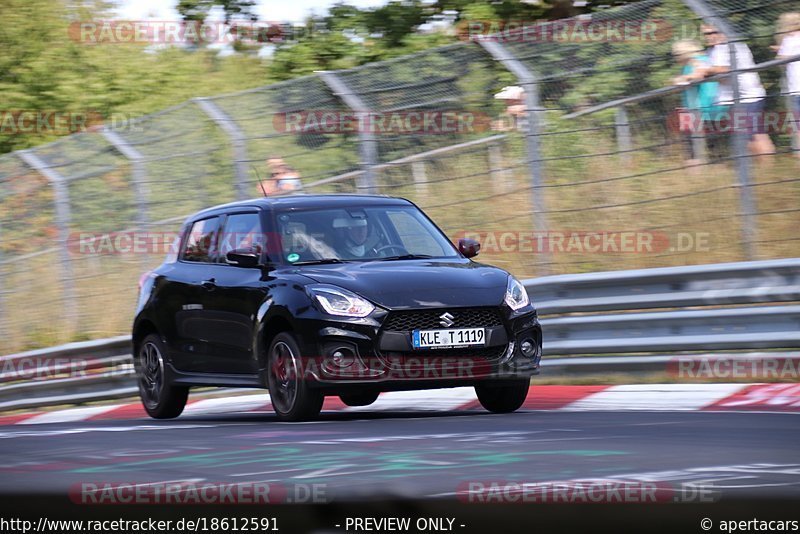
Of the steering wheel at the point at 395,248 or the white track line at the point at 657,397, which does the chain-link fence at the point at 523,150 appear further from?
the steering wheel at the point at 395,248

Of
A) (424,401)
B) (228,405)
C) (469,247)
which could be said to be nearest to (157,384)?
(228,405)

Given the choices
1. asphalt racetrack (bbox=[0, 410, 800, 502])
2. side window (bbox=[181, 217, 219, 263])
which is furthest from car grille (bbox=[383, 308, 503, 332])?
side window (bbox=[181, 217, 219, 263])

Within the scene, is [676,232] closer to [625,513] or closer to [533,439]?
[533,439]

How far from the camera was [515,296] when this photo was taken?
9.24 m

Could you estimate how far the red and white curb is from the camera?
29.7ft

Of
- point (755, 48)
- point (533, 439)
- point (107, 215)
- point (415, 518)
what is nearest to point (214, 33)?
point (107, 215)

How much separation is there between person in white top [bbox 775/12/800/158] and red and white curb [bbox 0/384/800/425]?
2.00 metres

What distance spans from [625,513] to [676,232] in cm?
897

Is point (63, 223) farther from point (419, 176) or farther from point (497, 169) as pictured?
point (497, 169)

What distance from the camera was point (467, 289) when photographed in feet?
29.4

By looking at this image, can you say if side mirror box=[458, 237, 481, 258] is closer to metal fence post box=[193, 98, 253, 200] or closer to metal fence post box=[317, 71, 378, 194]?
metal fence post box=[317, 71, 378, 194]

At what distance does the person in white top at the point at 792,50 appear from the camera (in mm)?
10305

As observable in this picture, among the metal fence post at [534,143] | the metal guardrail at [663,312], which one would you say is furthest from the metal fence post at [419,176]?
the metal guardrail at [663,312]

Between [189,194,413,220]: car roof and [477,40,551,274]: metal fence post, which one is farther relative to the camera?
[477,40,551,274]: metal fence post
